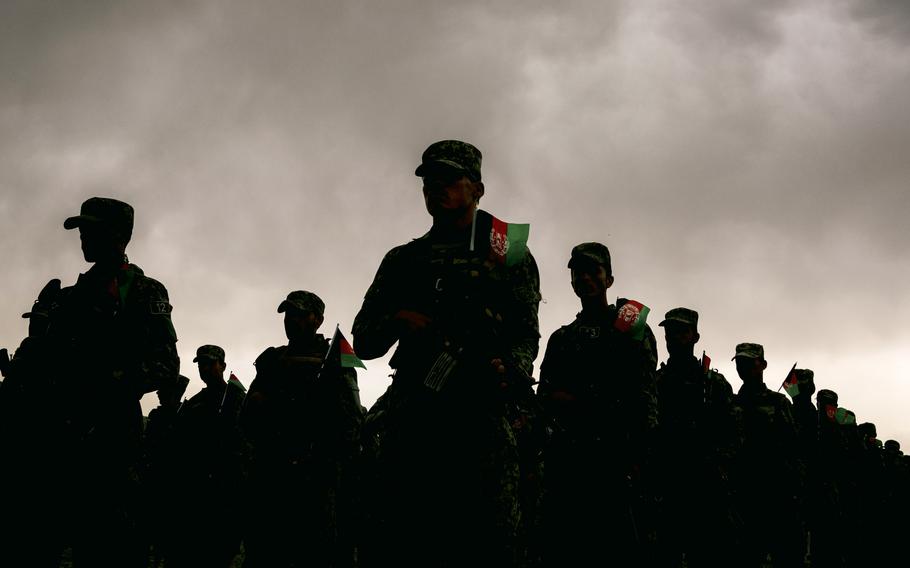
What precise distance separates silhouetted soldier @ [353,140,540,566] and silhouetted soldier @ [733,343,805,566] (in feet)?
24.7

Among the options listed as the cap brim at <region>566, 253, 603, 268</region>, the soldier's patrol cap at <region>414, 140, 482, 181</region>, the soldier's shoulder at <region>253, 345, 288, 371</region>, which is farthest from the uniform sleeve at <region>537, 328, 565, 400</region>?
the soldier's shoulder at <region>253, 345, 288, 371</region>

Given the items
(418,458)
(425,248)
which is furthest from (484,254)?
(418,458)

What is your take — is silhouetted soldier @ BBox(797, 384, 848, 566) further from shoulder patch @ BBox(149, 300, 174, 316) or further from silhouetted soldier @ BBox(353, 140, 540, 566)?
shoulder patch @ BBox(149, 300, 174, 316)

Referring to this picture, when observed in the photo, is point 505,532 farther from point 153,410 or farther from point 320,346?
point 153,410

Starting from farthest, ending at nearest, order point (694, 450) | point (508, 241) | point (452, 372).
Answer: point (694, 450) < point (508, 241) < point (452, 372)

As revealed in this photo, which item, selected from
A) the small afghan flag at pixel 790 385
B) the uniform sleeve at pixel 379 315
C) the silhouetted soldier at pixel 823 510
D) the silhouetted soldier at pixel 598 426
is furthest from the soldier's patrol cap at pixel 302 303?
the silhouetted soldier at pixel 823 510

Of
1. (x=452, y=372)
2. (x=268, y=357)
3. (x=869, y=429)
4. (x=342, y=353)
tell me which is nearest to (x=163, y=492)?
(x=268, y=357)

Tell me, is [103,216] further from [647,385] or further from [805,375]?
[805,375]

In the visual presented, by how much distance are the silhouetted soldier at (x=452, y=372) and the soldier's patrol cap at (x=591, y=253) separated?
7.91 feet

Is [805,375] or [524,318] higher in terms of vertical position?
[805,375]

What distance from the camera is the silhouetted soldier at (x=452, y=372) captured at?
3.60 metres

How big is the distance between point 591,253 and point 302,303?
418 cm

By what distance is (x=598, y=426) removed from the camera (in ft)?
19.9

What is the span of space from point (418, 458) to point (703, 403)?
5990 millimetres
